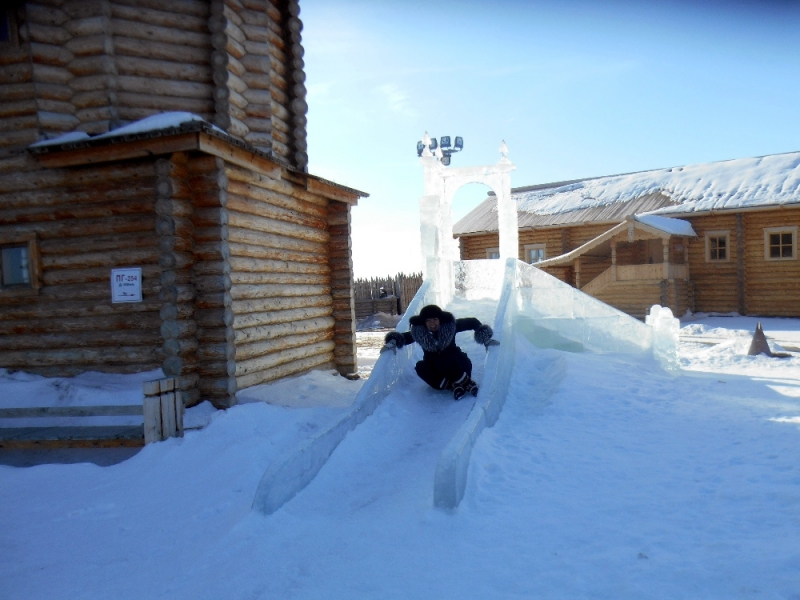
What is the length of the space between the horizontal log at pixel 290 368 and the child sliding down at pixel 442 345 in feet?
6.99

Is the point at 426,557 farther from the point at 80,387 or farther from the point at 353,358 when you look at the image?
the point at 353,358

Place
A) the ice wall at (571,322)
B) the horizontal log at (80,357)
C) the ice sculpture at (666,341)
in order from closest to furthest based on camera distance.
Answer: the horizontal log at (80,357) < the ice sculpture at (666,341) < the ice wall at (571,322)

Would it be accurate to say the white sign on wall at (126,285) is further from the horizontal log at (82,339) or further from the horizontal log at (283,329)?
the horizontal log at (283,329)

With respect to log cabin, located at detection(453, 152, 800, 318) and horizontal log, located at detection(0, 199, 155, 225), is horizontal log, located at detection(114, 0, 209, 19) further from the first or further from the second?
log cabin, located at detection(453, 152, 800, 318)

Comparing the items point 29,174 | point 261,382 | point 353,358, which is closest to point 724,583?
point 261,382

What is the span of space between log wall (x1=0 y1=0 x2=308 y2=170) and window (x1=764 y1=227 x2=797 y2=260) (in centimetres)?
1791

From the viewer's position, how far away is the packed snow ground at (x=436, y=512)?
10.9 ft

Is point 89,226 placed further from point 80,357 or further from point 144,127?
point 80,357

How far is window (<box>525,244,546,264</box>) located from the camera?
24234mm

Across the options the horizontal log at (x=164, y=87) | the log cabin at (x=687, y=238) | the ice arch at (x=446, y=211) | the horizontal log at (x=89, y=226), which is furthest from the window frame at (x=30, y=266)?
the log cabin at (x=687, y=238)

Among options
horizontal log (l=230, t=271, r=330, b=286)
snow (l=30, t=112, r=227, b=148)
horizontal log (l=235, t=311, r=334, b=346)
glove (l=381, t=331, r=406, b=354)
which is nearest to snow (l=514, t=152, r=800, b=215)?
horizontal log (l=230, t=271, r=330, b=286)

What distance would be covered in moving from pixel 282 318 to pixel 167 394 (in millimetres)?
3167

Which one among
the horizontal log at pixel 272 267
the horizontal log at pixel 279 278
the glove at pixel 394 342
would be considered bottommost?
the glove at pixel 394 342

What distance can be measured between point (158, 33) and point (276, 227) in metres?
3.26
